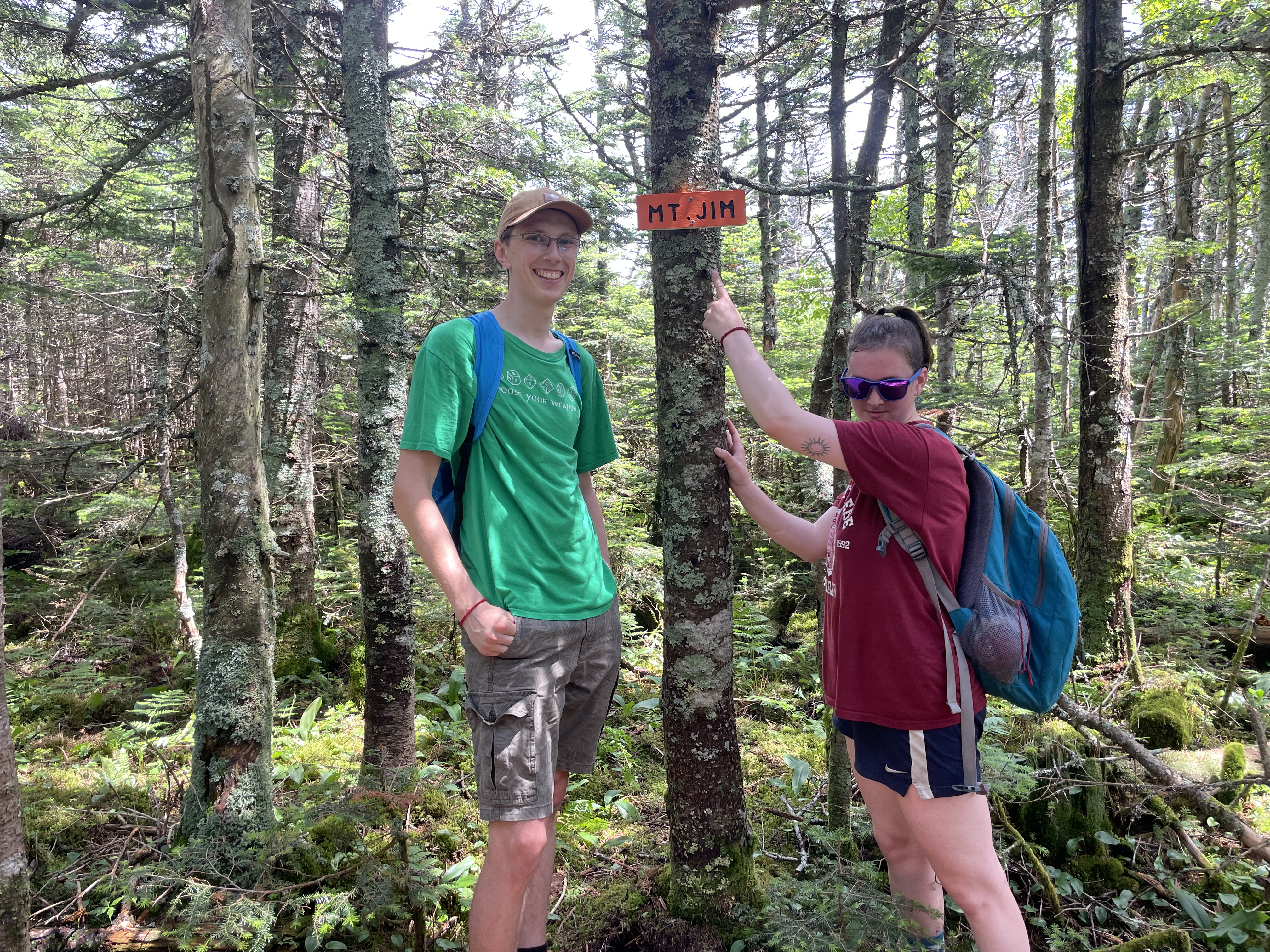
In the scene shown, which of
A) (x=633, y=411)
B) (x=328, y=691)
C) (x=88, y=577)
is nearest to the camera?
(x=328, y=691)

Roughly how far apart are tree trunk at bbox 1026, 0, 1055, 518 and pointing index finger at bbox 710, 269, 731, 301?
4240 millimetres

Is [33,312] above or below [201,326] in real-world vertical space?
above

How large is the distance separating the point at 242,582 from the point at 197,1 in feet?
10.0

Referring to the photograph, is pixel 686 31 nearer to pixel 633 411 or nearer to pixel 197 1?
pixel 197 1

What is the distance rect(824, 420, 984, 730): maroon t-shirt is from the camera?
2.07m

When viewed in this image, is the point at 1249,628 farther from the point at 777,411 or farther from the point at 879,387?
the point at 777,411

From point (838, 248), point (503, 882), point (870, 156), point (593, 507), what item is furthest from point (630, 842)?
point (870, 156)

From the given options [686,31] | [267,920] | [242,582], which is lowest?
[267,920]

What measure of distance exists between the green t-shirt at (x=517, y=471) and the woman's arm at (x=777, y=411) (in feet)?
2.17

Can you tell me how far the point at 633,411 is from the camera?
1030cm

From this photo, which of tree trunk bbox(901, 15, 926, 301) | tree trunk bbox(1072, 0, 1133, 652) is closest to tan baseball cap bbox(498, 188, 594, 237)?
tree trunk bbox(1072, 0, 1133, 652)

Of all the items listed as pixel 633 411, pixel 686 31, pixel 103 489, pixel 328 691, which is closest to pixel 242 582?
pixel 103 489

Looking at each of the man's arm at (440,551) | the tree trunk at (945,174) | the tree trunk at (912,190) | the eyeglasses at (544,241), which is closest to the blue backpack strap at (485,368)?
the man's arm at (440,551)

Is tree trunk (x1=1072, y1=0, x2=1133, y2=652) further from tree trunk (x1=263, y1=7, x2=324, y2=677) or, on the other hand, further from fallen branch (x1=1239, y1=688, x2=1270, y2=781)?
tree trunk (x1=263, y1=7, x2=324, y2=677)
